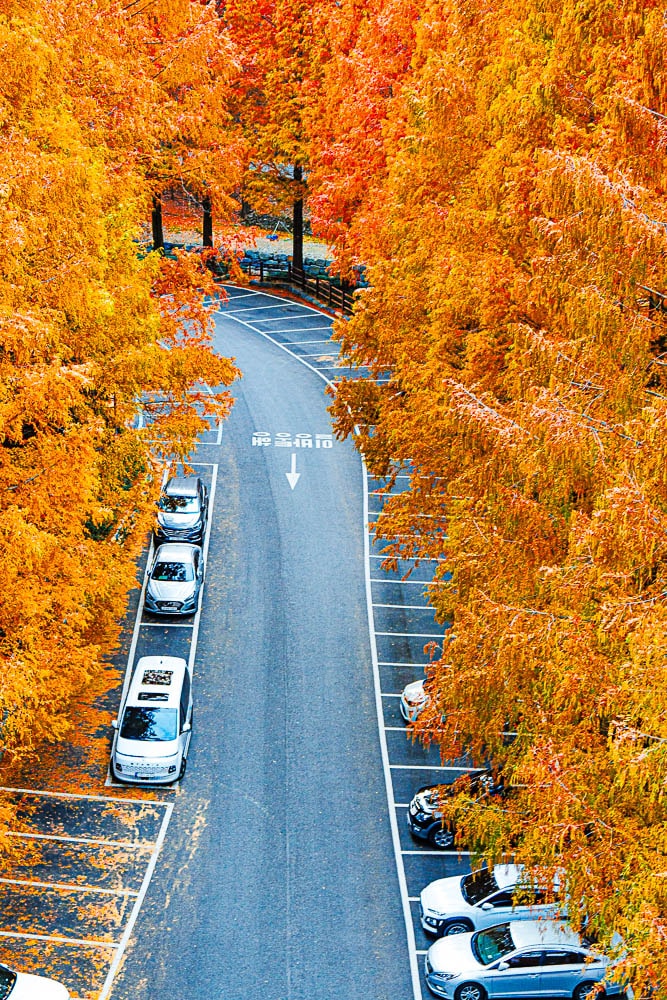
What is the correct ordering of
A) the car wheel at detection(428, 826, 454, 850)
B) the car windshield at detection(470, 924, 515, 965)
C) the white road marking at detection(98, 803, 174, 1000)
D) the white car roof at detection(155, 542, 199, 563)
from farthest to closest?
the white car roof at detection(155, 542, 199, 563), the car wheel at detection(428, 826, 454, 850), the white road marking at detection(98, 803, 174, 1000), the car windshield at detection(470, 924, 515, 965)

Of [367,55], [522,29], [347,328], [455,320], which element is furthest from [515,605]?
[367,55]

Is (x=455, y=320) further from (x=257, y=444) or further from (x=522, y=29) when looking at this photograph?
(x=257, y=444)

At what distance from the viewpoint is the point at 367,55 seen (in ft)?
116

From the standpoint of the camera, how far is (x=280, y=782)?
2145 centimetres

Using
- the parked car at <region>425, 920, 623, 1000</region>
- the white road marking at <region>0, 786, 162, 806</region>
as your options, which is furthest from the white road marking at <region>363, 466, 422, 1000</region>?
the white road marking at <region>0, 786, 162, 806</region>

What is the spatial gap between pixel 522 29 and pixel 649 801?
42.5 ft

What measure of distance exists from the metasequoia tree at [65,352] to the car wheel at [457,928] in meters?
7.22

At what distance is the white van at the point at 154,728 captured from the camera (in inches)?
827

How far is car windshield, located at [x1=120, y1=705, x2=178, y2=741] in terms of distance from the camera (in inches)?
837

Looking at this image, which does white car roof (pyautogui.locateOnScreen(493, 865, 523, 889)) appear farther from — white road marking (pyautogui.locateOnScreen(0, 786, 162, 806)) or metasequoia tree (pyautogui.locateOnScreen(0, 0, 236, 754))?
metasequoia tree (pyautogui.locateOnScreen(0, 0, 236, 754))

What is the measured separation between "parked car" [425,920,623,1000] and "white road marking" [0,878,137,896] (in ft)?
18.3

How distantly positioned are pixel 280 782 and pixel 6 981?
7184 millimetres

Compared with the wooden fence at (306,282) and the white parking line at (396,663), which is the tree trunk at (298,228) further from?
the white parking line at (396,663)

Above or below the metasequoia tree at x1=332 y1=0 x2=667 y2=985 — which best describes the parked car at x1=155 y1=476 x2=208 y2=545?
below
